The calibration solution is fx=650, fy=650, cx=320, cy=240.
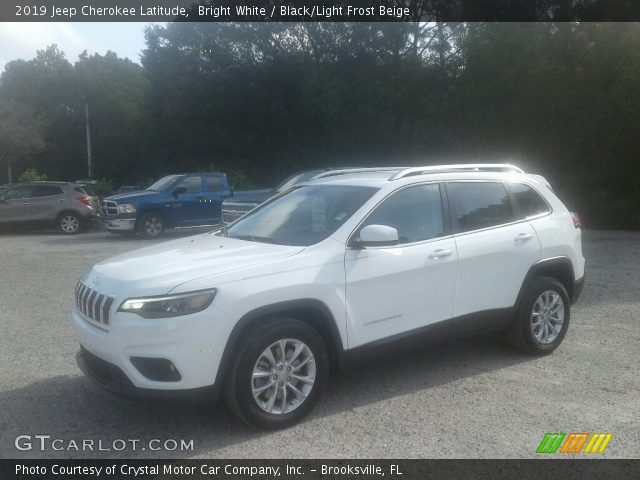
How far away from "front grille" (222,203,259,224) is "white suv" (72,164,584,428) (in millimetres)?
8184

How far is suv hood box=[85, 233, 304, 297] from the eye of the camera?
430cm

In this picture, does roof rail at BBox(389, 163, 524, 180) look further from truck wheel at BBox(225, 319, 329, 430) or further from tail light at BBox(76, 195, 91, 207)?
tail light at BBox(76, 195, 91, 207)

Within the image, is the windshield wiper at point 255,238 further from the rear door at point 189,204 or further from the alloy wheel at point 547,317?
the rear door at point 189,204

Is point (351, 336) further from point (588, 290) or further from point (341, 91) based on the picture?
point (341, 91)

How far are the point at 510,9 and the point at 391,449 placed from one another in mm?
22523

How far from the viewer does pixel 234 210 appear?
14.7 m

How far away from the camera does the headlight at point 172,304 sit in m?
4.15

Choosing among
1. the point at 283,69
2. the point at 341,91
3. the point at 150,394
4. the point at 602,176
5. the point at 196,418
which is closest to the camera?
the point at 150,394

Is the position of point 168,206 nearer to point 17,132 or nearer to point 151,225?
point 151,225

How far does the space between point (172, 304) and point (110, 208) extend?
45.0 feet

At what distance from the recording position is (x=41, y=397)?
5156 mm

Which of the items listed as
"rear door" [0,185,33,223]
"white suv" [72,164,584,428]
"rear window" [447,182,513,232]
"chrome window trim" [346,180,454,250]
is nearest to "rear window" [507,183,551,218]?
"white suv" [72,164,584,428]

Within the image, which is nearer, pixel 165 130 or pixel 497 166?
pixel 497 166

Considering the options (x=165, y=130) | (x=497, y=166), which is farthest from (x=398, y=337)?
(x=165, y=130)
